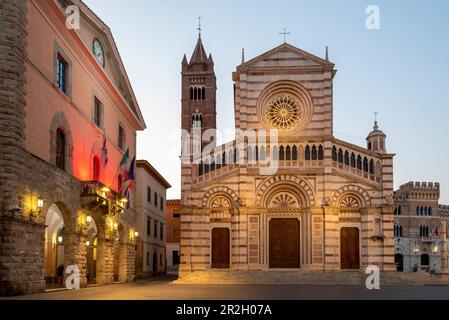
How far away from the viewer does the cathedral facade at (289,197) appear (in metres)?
44.9

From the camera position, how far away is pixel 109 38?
115 ft

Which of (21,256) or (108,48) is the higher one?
(108,48)

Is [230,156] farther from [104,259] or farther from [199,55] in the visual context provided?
[199,55]

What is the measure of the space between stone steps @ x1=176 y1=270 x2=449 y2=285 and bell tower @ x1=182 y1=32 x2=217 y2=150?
42.1 metres

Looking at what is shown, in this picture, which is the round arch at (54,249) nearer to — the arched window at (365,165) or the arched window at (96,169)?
the arched window at (96,169)

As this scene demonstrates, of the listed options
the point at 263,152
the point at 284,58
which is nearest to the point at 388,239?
the point at 263,152

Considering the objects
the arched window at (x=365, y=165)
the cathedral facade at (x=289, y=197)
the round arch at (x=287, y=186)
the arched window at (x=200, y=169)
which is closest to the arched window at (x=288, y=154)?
the cathedral facade at (x=289, y=197)

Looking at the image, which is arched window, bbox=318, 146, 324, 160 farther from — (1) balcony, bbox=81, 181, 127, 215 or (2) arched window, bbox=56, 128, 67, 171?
(2) arched window, bbox=56, 128, 67, 171

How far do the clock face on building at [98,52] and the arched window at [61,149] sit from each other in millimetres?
6720

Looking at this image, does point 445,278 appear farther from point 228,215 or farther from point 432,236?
point 432,236

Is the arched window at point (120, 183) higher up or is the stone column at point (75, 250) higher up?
the arched window at point (120, 183)

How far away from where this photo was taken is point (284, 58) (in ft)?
156

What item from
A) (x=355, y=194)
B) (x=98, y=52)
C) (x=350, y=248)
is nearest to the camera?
(x=98, y=52)

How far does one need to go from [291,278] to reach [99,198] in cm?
1749
